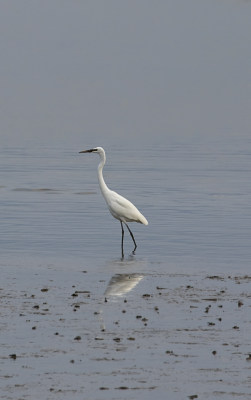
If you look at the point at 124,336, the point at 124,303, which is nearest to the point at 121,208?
the point at 124,303

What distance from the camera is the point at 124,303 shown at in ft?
61.8

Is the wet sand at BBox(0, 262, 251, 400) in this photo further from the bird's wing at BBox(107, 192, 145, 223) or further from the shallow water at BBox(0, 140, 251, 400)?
the bird's wing at BBox(107, 192, 145, 223)

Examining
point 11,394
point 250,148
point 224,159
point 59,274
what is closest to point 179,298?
point 59,274

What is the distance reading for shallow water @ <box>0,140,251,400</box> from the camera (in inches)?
539

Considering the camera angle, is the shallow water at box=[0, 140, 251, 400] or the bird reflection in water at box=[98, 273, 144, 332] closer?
the shallow water at box=[0, 140, 251, 400]

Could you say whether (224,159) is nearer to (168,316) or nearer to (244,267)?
(244,267)

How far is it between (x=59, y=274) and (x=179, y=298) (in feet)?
12.3

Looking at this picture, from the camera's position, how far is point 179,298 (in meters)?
19.4

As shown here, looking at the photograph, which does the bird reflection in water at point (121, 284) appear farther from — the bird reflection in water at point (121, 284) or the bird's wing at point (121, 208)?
the bird's wing at point (121, 208)

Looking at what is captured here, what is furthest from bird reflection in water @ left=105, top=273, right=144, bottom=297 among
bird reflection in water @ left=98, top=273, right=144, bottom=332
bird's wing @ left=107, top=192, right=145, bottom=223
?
bird's wing @ left=107, top=192, right=145, bottom=223

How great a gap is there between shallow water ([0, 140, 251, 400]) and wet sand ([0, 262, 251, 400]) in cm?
2

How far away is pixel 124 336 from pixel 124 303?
9.25 ft

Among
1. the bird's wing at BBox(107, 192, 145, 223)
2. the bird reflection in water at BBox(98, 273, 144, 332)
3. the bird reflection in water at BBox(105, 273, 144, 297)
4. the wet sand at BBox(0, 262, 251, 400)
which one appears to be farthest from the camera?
the bird's wing at BBox(107, 192, 145, 223)

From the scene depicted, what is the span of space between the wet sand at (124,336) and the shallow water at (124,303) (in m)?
0.02
